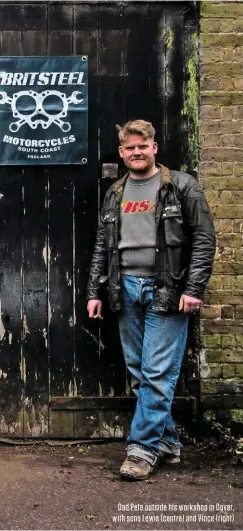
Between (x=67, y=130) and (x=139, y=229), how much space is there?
2.98ft

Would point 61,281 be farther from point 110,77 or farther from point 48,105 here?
point 110,77

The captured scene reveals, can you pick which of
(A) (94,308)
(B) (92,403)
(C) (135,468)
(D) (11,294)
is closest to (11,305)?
(D) (11,294)

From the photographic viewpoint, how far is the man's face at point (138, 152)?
13.8 ft

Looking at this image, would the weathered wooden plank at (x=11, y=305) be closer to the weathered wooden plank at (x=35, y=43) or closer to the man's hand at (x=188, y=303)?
the weathered wooden plank at (x=35, y=43)

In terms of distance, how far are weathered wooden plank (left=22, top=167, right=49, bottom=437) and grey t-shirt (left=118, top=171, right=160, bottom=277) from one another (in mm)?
665

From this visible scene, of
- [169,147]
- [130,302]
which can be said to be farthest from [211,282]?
[169,147]

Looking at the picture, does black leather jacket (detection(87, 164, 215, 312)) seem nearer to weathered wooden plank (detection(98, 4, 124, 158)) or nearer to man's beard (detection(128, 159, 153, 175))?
man's beard (detection(128, 159, 153, 175))

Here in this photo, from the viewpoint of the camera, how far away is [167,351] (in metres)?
4.20

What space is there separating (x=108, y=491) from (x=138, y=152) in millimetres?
1858

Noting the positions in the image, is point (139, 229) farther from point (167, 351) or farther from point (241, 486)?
point (241, 486)

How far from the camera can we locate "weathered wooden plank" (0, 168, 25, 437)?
4730 mm

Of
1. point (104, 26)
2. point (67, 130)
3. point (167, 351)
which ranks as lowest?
point (167, 351)

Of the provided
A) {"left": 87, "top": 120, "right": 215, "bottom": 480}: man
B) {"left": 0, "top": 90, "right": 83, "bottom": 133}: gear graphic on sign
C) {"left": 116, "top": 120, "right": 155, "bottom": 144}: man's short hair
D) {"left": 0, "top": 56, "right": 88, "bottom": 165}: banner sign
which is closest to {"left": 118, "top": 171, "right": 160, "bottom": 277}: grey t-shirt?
{"left": 87, "top": 120, "right": 215, "bottom": 480}: man

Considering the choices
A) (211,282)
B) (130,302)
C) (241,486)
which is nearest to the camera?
(241,486)
